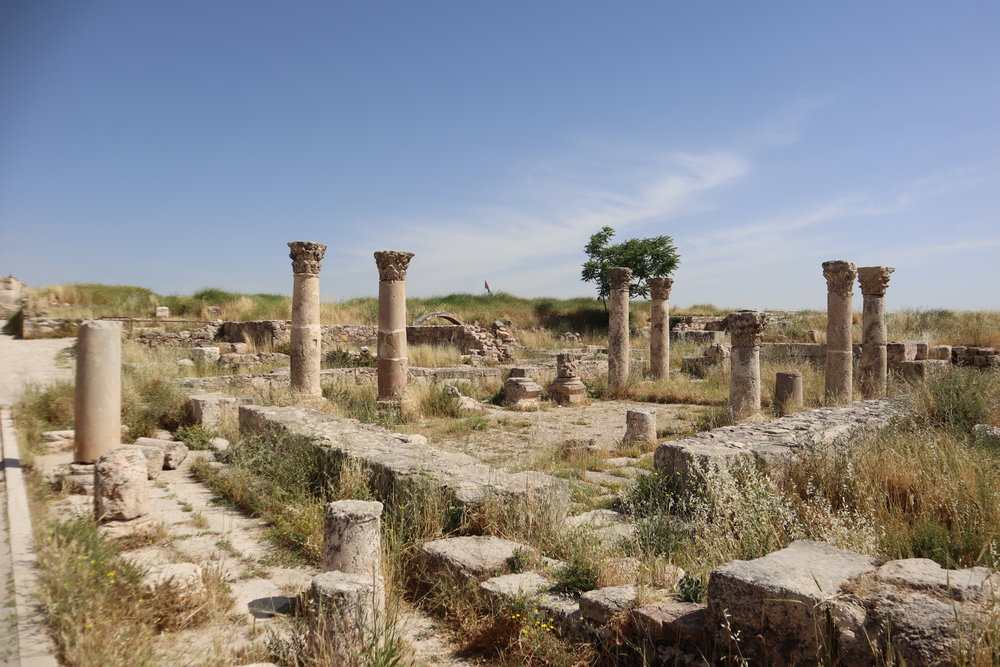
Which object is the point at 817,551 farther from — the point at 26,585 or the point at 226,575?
the point at 26,585

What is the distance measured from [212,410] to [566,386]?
25.3ft

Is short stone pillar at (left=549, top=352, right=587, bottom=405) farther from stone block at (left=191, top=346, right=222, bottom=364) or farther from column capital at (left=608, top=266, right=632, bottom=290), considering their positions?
stone block at (left=191, top=346, right=222, bottom=364)

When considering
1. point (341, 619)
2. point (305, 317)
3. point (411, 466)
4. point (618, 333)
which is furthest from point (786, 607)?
point (618, 333)

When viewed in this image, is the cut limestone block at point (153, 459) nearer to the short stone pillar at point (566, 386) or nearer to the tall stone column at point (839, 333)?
the short stone pillar at point (566, 386)

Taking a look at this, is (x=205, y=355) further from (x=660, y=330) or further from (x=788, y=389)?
(x=788, y=389)

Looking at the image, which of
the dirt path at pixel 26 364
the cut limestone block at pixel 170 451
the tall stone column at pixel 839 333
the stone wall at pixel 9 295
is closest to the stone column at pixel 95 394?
the cut limestone block at pixel 170 451

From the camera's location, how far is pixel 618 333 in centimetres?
1547

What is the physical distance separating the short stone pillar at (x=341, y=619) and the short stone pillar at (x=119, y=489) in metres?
3.03

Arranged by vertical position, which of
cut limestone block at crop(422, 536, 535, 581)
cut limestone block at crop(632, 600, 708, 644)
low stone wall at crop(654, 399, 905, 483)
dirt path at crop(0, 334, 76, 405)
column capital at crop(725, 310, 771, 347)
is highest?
column capital at crop(725, 310, 771, 347)

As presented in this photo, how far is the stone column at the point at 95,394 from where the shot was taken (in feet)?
23.8

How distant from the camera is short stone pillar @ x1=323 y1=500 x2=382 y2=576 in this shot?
13.2 feet

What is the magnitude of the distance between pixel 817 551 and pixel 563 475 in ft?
13.1

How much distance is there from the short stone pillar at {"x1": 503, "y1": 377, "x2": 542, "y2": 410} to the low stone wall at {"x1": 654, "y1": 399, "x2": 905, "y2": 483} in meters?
6.30

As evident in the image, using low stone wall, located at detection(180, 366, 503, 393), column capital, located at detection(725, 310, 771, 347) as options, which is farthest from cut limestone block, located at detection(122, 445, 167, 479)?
column capital, located at detection(725, 310, 771, 347)
